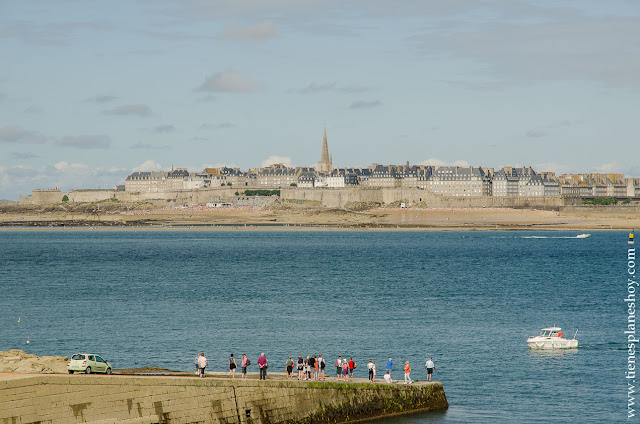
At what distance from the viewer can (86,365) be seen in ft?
79.4

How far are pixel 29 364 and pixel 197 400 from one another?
22.4 feet

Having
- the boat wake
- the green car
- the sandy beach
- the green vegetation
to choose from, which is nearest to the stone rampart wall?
the sandy beach

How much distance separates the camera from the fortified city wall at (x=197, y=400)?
19.3m

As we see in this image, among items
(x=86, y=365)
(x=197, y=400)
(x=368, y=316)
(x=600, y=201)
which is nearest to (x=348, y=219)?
(x=600, y=201)

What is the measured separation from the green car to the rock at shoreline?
1.72ft

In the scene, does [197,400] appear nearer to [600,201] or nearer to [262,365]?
[262,365]

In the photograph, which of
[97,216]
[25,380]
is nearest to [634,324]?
[25,380]

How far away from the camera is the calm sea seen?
30.2 metres

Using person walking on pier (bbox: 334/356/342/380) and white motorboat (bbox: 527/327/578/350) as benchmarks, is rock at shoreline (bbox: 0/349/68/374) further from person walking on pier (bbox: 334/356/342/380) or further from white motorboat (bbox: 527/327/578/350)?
white motorboat (bbox: 527/327/578/350)

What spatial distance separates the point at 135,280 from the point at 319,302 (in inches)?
808

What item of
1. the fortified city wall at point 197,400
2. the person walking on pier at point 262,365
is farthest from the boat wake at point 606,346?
the person walking on pier at point 262,365

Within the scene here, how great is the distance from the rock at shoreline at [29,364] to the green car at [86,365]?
1.72 ft

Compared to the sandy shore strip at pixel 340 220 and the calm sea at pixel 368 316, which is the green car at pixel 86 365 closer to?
the calm sea at pixel 368 316

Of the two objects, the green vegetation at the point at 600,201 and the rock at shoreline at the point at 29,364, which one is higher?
the green vegetation at the point at 600,201
